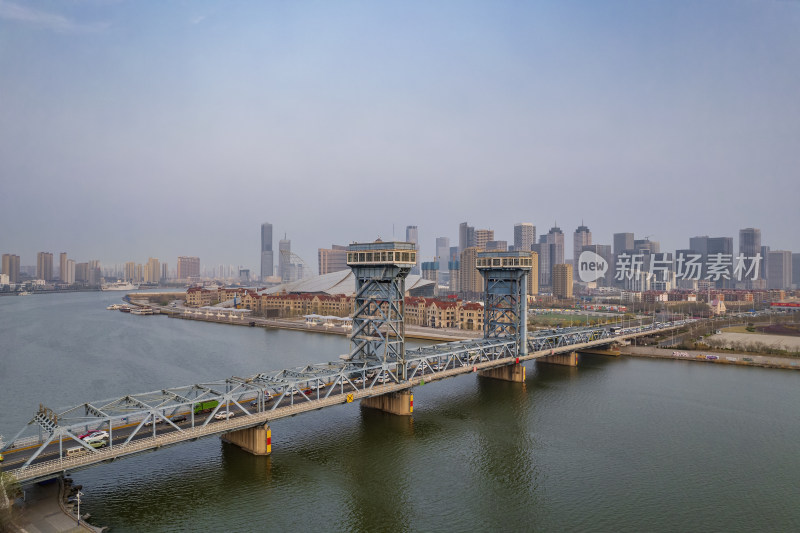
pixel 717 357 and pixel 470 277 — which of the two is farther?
pixel 470 277

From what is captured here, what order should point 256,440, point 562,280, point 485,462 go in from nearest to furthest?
point 256,440, point 485,462, point 562,280

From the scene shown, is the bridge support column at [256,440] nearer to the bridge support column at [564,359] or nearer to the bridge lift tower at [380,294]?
the bridge lift tower at [380,294]

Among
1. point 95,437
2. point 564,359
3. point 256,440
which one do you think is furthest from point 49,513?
point 564,359

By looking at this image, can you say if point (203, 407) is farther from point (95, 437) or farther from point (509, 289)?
point (509, 289)

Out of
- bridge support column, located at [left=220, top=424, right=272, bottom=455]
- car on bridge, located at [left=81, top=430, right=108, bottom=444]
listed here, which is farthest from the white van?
bridge support column, located at [left=220, top=424, right=272, bottom=455]

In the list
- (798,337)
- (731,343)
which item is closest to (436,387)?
(731,343)

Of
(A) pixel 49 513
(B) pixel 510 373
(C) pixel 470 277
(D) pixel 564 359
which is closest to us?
(A) pixel 49 513
